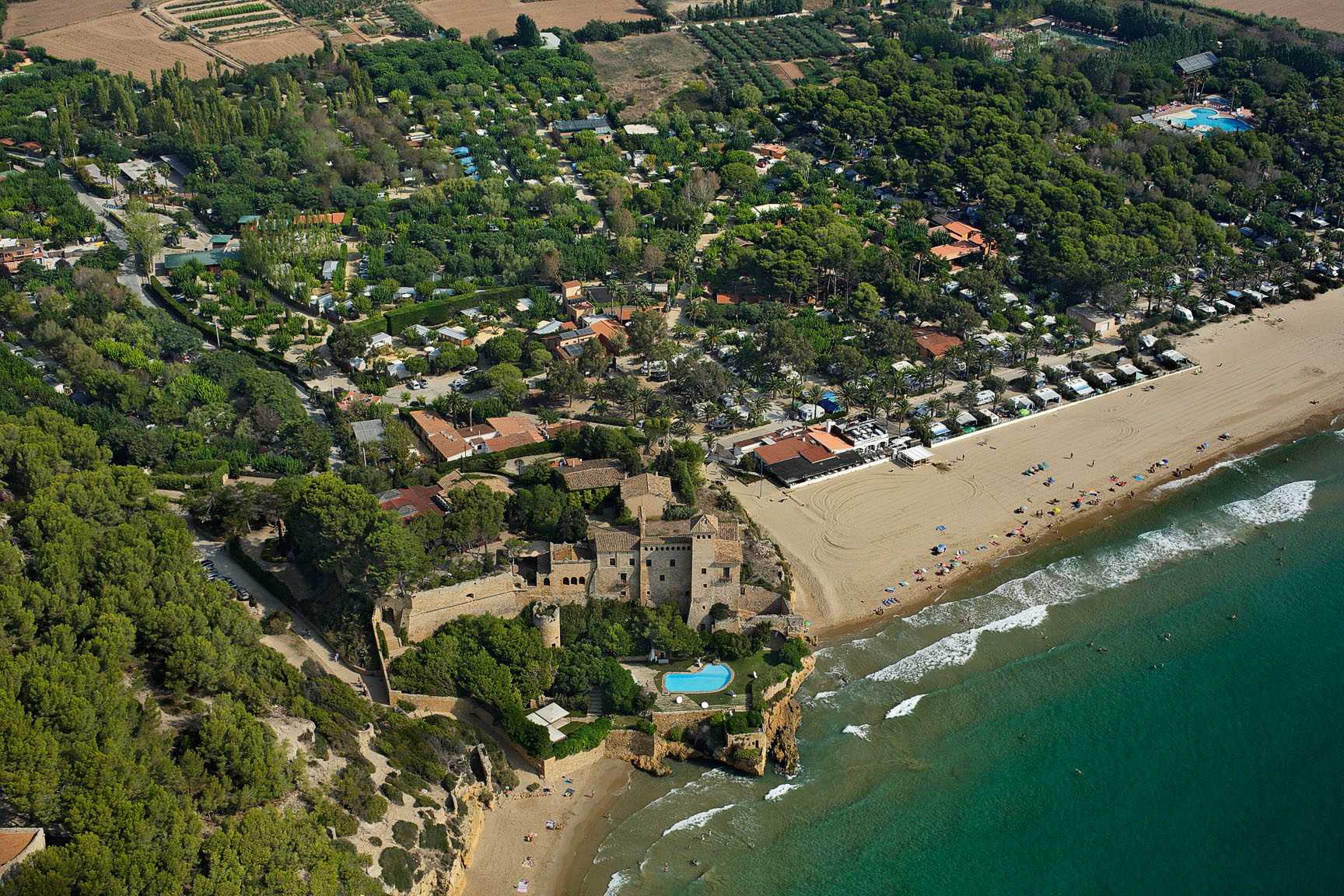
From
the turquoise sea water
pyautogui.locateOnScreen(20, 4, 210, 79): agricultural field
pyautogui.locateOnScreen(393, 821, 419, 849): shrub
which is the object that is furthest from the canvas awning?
pyautogui.locateOnScreen(20, 4, 210, 79): agricultural field

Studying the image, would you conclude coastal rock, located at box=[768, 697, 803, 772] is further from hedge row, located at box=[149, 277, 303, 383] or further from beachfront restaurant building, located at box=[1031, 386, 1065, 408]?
hedge row, located at box=[149, 277, 303, 383]

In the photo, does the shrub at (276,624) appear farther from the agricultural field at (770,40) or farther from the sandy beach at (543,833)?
the agricultural field at (770,40)

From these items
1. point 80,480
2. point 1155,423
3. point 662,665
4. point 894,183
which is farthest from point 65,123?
point 1155,423

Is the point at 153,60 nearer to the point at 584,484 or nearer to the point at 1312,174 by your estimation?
the point at 584,484

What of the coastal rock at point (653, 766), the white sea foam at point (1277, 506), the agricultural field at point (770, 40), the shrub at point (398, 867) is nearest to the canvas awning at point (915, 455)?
the white sea foam at point (1277, 506)

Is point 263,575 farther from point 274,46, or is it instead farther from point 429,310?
point 274,46

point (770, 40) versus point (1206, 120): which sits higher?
point (770, 40)

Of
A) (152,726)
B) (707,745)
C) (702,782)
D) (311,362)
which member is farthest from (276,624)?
(311,362)

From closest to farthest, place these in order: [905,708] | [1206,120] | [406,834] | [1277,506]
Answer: [406,834]
[905,708]
[1277,506]
[1206,120]
